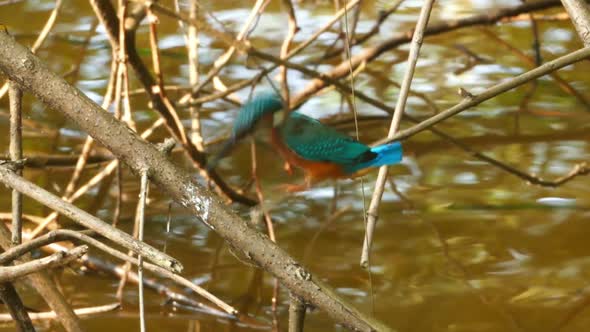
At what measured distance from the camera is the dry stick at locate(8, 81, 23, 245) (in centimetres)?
170

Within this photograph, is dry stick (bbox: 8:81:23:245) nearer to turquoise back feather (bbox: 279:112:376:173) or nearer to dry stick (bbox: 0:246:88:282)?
dry stick (bbox: 0:246:88:282)

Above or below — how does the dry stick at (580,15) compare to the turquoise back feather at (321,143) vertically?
above

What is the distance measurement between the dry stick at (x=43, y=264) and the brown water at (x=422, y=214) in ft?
1.62

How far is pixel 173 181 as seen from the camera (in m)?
1.43

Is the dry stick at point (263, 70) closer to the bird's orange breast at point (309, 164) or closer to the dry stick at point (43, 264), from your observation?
the bird's orange breast at point (309, 164)

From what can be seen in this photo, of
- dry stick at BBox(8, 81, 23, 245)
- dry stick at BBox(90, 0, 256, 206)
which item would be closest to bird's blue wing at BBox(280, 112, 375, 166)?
dry stick at BBox(8, 81, 23, 245)

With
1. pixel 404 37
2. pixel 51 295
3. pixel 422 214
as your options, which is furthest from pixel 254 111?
pixel 404 37

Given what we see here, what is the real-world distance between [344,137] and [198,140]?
55.0 inches

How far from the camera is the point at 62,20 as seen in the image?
15.2ft

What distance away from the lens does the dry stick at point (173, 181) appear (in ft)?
4.52

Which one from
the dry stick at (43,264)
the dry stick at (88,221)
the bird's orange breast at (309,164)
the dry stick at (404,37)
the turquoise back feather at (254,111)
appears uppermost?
the dry stick at (404,37)

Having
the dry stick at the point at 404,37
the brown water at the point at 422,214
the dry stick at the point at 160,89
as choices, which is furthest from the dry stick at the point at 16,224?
the dry stick at the point at 404,37

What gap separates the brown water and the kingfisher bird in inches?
8.4

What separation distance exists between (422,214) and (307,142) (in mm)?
1307
